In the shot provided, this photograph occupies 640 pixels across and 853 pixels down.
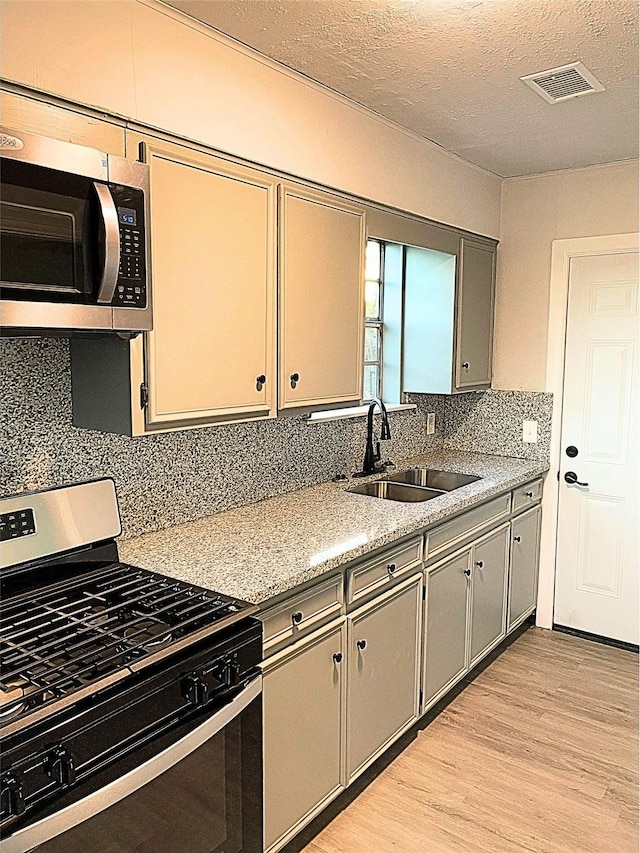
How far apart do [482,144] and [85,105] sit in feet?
6.78

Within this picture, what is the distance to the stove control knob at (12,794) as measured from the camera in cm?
123

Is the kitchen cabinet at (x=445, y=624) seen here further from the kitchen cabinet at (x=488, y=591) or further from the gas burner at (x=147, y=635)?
the gas burner at (x=147, y=635)

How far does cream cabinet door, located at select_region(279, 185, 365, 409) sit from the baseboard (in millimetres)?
2083

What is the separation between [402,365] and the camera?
3.72 meters

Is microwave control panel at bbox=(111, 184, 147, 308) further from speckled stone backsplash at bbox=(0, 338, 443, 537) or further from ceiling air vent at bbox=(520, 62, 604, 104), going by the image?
ceiling air vent at bbox=(520, 62, 604, 104)

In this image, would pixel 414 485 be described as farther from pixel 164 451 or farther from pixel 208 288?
pixel 208 288

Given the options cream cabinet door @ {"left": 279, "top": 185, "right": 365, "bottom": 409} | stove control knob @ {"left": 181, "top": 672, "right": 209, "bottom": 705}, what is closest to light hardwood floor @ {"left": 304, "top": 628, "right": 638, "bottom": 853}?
stove control knob @ {"left": 181, "top": 672, "right": 209, "bottom": 705}

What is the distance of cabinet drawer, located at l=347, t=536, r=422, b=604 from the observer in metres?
2.29

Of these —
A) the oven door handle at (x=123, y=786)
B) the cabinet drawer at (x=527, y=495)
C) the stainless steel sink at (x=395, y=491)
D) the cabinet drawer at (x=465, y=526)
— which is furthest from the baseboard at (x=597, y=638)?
the oven door handle at (x=123, y=786)

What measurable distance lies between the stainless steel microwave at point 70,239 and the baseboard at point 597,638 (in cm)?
316

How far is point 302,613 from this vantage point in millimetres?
2061

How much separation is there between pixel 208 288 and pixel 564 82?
59.2 inches

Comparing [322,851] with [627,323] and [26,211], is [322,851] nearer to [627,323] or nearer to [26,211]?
[26,211]

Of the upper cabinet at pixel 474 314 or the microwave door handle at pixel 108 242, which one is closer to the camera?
the microwave door handle at pixel 108 242
